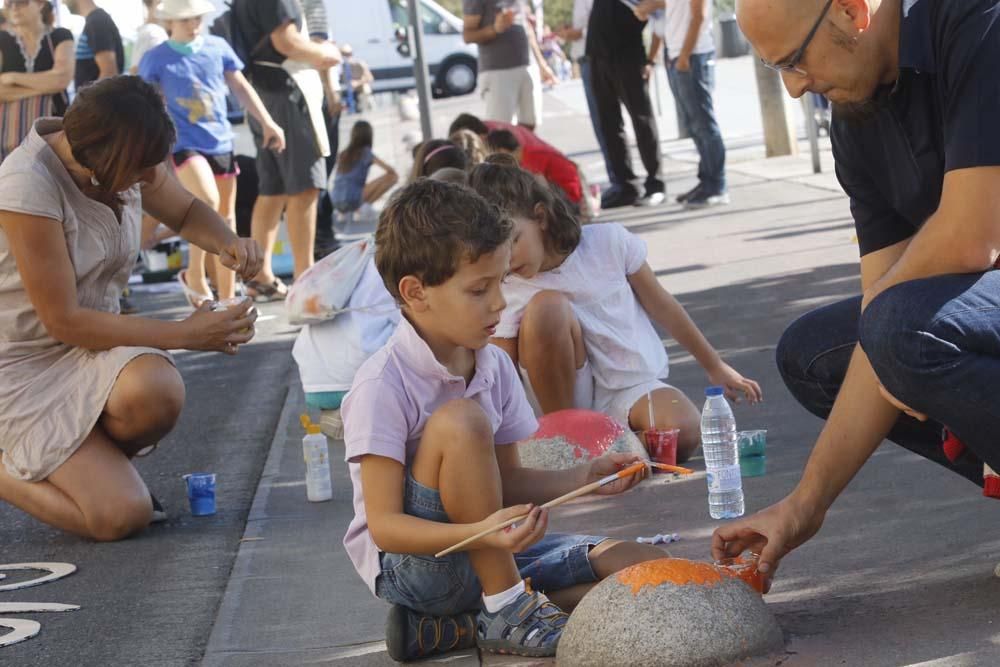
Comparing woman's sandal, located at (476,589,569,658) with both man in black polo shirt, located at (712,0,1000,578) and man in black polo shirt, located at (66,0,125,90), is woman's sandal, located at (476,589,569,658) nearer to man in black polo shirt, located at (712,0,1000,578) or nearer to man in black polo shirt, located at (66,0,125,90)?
man in black polo shirt, located at (712,0,1000,578)

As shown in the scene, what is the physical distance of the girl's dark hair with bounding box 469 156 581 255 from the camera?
4.90 meters

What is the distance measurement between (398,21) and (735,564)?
2656 cm

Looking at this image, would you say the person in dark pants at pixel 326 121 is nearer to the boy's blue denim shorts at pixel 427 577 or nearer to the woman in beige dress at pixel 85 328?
the woman in beige dress at pixel 85 328

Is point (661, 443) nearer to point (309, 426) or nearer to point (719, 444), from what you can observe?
point (719, 444)

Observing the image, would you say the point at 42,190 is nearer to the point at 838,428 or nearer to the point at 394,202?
the point at 394,202

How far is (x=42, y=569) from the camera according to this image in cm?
458

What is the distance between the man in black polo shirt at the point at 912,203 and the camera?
9.53 ft

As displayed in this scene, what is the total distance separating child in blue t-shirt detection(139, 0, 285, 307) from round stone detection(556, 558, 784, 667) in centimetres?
578

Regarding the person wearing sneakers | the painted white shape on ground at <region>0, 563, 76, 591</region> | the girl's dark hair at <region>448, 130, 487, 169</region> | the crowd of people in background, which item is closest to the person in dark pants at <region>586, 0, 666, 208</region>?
the crowd of people in background

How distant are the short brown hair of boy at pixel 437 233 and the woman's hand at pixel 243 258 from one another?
163 cm

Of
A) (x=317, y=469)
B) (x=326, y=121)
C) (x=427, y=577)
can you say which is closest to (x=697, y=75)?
(x=326, y=121)

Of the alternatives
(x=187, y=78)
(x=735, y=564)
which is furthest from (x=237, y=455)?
(x=187, y=78)

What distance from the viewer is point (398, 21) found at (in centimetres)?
2892

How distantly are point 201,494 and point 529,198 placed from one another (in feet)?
4.94
